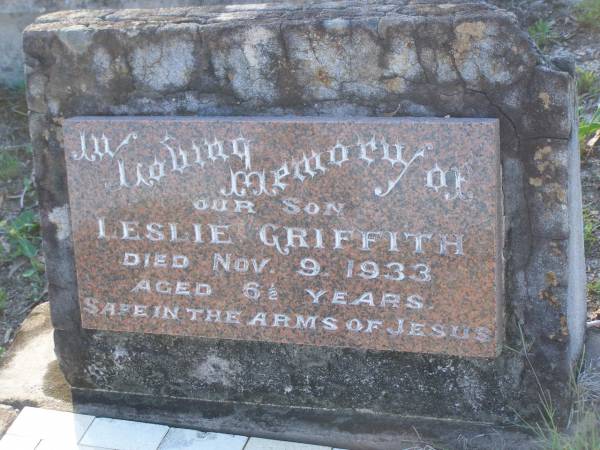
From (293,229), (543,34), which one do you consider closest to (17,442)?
(293,229)

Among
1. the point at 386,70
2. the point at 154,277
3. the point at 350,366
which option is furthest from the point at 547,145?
the point at 154,277

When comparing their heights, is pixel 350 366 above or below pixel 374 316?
below

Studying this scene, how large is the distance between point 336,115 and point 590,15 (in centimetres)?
255

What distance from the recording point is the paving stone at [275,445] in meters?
2.93

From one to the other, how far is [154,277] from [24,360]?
2.70 ft

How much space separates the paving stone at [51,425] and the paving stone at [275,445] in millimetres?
609

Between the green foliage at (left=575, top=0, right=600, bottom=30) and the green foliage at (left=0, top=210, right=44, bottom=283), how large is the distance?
308cm

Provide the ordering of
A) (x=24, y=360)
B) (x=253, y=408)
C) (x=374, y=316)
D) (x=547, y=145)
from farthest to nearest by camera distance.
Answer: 1. (x=24, y=360)
2. (x=253, y=408)
3. (x=374, y=316)
4. (x=547, y=145)

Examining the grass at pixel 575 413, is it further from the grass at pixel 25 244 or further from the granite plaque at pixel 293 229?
the grass at pixel 25 244

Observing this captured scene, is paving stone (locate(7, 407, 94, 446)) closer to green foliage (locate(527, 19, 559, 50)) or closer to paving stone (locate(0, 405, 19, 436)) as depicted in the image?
paving stone (locate(0, 405, 19, 436))

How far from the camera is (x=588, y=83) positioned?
4367mm

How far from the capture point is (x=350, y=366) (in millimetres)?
2963

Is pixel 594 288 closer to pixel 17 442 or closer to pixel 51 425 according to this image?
pixel 51 425

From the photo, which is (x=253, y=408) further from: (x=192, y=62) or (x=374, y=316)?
(x=192, y=62)
